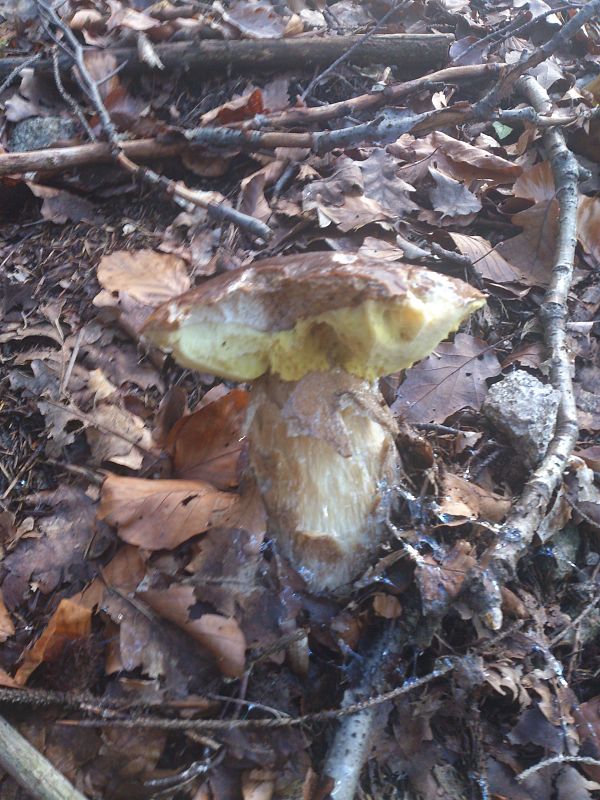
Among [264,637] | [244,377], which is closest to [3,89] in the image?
[244,377]

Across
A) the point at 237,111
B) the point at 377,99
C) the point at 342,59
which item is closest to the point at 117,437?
the point at 237,111

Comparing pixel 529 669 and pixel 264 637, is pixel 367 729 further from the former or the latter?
pixel 529 669

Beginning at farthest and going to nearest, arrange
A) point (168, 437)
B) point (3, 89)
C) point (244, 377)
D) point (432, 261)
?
point (3, 89)
point (432, 261)
point (168, 437)
point (244, 377)

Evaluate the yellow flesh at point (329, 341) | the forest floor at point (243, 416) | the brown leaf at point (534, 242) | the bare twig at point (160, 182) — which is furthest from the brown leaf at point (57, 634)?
the brown leaf at point (534, 242)

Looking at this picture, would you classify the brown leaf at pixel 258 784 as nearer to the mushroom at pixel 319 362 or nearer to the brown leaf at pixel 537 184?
the mushroom at pixel 319 362

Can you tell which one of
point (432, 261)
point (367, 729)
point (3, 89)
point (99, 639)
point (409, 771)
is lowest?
point (409, 771)

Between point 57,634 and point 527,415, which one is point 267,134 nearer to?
point 527,415
